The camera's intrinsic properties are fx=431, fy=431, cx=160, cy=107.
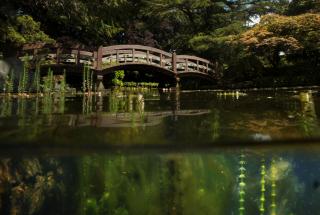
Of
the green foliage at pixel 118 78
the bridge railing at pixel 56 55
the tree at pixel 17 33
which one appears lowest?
the green foliage at pixel 118 78

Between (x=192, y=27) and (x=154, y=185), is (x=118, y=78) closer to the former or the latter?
(x=192, y=27)

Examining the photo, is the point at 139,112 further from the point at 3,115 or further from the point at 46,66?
the point at 46,66

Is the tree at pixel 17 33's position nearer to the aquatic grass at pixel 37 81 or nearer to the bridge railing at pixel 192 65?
the aquatic grass at pixel 37 81

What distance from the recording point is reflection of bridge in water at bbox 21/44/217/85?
20.7 meters

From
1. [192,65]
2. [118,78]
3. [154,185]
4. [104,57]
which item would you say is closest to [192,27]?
[192,65]

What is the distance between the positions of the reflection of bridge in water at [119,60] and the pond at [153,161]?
12565 millimetres

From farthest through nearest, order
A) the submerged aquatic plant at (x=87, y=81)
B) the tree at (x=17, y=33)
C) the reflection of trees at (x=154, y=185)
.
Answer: the tree at (x=17, y=33), the submerged aquatic plant at (x=87, y=81), the reflection of trees at (x=154, y=185)

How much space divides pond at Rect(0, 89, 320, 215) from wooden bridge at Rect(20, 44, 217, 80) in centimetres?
1255

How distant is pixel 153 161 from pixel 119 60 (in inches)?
671

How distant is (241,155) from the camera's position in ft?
23.2

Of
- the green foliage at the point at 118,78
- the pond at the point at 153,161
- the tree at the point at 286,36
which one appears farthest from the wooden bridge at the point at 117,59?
the pond at the point at 153,161

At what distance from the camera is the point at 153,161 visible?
6.95 m

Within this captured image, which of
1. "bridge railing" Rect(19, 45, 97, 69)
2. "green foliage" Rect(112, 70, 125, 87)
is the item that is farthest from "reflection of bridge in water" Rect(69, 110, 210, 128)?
"green foliage" Rect(112, 70, 125, 87)

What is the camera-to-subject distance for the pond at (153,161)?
20.9 ft
